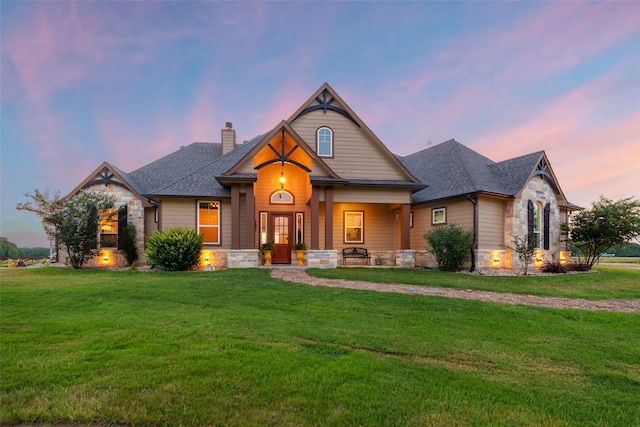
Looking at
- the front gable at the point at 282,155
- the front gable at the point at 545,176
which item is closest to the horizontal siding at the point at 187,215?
the front gable at the point at 282,155

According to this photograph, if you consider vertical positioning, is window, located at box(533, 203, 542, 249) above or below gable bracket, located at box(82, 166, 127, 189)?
below

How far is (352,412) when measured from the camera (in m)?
2.46

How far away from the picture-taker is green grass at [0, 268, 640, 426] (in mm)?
2461

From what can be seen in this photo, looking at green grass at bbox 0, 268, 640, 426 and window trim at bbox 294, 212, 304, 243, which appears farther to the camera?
window trim at bbox 294, 212, 304, 243

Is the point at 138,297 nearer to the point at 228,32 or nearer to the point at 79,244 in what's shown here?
the point at 79,244

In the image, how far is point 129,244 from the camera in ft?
46.6

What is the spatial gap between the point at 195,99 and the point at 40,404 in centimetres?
1905

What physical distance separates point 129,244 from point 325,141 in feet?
34.3

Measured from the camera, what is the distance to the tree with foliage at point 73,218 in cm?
1265

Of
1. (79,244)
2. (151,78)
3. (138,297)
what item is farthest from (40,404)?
(151,78)

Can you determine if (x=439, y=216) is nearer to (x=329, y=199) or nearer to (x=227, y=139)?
(x=329, y=199)

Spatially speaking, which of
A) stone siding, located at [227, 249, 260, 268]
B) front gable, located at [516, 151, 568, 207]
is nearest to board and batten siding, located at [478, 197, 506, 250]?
front gable, located at [516, 151, 568, 207]

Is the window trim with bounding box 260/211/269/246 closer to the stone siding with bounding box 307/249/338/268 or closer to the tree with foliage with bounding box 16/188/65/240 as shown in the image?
the stone siding with bounding box 307/249/338/268

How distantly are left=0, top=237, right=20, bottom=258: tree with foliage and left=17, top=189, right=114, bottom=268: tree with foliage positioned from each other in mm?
15074
